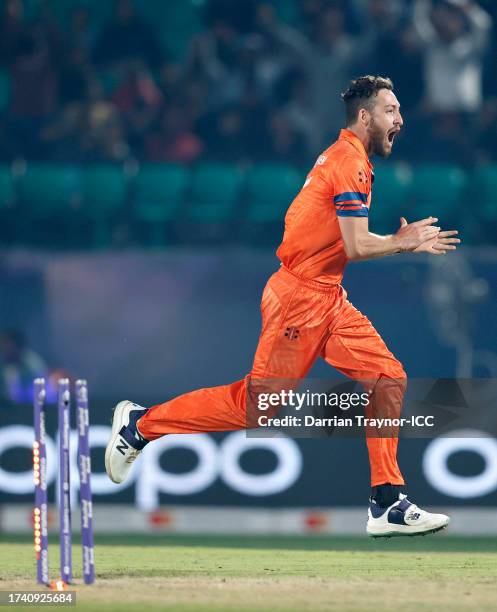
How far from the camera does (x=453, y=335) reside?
482 inches

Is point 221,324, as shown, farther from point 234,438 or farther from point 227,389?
point 227,389

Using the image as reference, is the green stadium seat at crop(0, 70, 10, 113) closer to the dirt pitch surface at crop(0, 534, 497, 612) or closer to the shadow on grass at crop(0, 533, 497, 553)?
the shadow on grass at crop(0, 533, 497, 553)

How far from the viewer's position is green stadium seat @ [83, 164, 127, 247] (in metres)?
13.0

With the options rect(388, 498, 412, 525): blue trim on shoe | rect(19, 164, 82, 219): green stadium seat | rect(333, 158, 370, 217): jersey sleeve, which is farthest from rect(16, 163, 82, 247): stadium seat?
rect(388, 498, 412, 525): blue trim on shoe

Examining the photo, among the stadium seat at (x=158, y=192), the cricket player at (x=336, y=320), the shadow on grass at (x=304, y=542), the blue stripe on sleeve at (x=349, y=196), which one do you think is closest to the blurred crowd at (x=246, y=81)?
the stadium seat at (x=158, y=192)

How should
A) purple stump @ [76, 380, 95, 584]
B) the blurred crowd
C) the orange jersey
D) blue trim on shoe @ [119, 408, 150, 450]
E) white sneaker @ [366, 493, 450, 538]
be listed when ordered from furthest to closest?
the blurred crowd → blue trim on shoe @ [119, 408, 150, 450] → the orange jersey → white sneaker @ [366, 493, 450, 538] → purple stump @ [76, 380, 95, 584]

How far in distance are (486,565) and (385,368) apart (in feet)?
4.62

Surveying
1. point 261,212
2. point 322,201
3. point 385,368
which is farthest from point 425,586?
point 261,212

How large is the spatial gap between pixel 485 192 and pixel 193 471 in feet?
15.0

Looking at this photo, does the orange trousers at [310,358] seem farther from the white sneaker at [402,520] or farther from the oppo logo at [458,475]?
the oppo logo at [458,475]

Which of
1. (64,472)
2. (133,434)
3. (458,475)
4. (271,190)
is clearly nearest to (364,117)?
(133,434)

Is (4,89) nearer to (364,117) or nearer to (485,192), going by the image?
(485,192)

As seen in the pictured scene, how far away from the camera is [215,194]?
1316 cm

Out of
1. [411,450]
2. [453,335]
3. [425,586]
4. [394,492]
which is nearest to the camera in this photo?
[425,586]
